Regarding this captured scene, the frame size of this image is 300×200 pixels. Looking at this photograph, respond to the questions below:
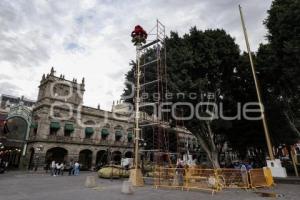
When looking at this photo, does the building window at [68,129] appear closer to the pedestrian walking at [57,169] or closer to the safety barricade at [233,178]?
the pedestrian walking at [57,169]

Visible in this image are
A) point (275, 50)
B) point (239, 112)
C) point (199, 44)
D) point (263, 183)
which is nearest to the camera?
point (263, 183)

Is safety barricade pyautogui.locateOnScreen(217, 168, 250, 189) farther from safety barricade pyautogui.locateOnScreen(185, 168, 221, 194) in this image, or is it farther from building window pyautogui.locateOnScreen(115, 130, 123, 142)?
building window pyautogui.locateOnScreen(115, 130, 123, 142)

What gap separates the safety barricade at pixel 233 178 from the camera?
12.7 metres

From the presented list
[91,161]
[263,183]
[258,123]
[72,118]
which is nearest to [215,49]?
[258,123]

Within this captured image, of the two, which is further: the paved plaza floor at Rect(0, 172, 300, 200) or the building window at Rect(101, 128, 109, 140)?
the building window at Rect(101, 128, 109, 140)

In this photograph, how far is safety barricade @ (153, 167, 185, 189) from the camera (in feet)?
44.5

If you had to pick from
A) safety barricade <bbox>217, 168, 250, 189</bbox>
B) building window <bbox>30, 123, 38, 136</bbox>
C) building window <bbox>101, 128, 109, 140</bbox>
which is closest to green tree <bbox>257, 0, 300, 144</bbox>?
safety barricade <bbox>217, 168, 250, 189</bbox>

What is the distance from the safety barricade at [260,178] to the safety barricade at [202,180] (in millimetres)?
2123

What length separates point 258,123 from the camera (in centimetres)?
2339

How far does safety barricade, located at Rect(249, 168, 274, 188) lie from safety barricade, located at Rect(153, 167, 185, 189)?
377cm

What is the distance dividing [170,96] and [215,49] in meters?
5.63

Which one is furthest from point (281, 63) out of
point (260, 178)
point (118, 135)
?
point (118, 135)

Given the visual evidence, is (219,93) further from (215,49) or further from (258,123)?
(258,123)

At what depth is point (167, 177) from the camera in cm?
1407
